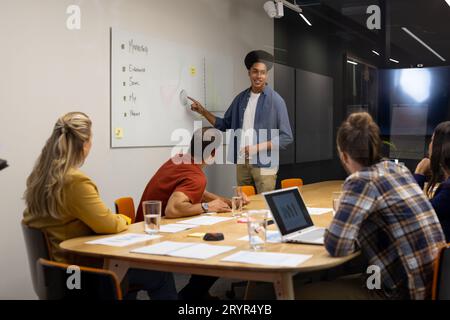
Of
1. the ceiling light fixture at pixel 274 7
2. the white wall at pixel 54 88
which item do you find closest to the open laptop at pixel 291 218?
the white wall at pixel 54 88

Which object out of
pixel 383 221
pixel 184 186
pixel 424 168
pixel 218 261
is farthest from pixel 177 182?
pixel 424 168

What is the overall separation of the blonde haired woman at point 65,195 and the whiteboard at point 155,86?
6.31ft

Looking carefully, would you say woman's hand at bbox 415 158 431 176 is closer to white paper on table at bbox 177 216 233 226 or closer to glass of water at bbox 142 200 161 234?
white paper on table at bbox 177 216 233 226

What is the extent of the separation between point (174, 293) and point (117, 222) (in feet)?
1.76

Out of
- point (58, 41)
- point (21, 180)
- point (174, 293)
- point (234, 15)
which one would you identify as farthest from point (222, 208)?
point (234, 15)

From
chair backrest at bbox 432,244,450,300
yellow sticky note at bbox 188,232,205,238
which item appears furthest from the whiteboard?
chair backrest at bbox 432,244,450,300

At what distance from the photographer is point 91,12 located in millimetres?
4184

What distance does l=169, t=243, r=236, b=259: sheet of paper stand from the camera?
6.97 ft

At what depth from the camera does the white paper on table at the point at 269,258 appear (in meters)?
1.98

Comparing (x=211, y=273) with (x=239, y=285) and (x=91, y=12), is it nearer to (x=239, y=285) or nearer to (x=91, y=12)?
(x=239, y=285)

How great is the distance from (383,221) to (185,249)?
2.70 feet

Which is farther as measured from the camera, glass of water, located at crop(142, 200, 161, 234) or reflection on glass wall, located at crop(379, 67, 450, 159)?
reflection on glass wall, located at crop(379, 67, 450, 159)

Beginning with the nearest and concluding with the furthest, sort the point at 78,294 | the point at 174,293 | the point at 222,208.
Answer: the point at 78,294 → the point at 174,293 → the point at 222,208

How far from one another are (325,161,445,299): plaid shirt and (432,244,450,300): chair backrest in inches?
2.7
